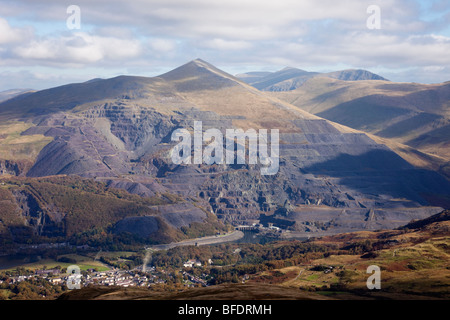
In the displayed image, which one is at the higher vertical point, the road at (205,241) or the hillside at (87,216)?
the hillside at (87,216)

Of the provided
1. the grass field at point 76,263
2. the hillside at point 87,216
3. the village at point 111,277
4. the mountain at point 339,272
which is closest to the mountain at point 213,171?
the hillside at point 87,216

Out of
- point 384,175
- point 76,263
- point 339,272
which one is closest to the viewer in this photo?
point 339,272

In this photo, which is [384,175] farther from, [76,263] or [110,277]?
[110,277]

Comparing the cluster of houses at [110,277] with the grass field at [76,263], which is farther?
the grass field at [76,263]

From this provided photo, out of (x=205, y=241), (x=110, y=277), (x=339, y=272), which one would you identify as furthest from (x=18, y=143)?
(x=339, y=272)

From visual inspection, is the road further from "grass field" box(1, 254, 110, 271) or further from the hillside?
"grass field" box(1, 254, 110, 271)

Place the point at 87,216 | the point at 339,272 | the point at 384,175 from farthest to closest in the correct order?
the point at 384,175 → the point at 87,216 → the point at 339,272

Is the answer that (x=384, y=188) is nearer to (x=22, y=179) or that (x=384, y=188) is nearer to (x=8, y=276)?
(x=22, y=179)

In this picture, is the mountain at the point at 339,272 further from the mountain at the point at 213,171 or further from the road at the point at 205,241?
the mountain at the point at 213,171
